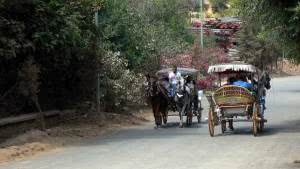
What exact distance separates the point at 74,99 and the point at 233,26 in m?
54.9

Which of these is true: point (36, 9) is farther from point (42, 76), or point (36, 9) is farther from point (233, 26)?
point (233, 26)

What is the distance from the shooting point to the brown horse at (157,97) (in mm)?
24391

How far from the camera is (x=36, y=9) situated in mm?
20969

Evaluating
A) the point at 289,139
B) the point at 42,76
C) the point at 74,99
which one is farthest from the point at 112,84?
the point at 289,139

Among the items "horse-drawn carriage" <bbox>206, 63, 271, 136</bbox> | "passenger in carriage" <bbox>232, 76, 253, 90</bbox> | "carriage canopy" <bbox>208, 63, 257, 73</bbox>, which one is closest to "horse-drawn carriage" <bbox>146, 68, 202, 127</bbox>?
"carriage canopy" <bbox>208, 63, 257, 73</bbox>

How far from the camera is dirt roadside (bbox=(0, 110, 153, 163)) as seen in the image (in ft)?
58.9

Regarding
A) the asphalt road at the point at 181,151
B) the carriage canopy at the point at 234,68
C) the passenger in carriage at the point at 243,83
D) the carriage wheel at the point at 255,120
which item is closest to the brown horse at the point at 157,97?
the asphalt road at the point at 181,151

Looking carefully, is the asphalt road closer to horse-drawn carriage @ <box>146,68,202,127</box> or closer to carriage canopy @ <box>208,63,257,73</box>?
horse-drawn carriage @ <box>146,68,202,127</box>

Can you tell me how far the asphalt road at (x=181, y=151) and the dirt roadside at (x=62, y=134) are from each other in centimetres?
64

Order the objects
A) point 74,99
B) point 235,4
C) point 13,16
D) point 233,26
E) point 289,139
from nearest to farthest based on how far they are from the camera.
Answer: point 235,4, point 289,139, point 13,16, point 74,99, point 233,26

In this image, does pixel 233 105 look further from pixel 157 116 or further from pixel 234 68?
pixel 157 116

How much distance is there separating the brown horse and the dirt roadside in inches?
57.6

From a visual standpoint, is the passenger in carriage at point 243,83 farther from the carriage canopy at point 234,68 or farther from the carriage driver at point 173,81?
the carriage driver at point 173,81

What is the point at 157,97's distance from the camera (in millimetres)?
24641
